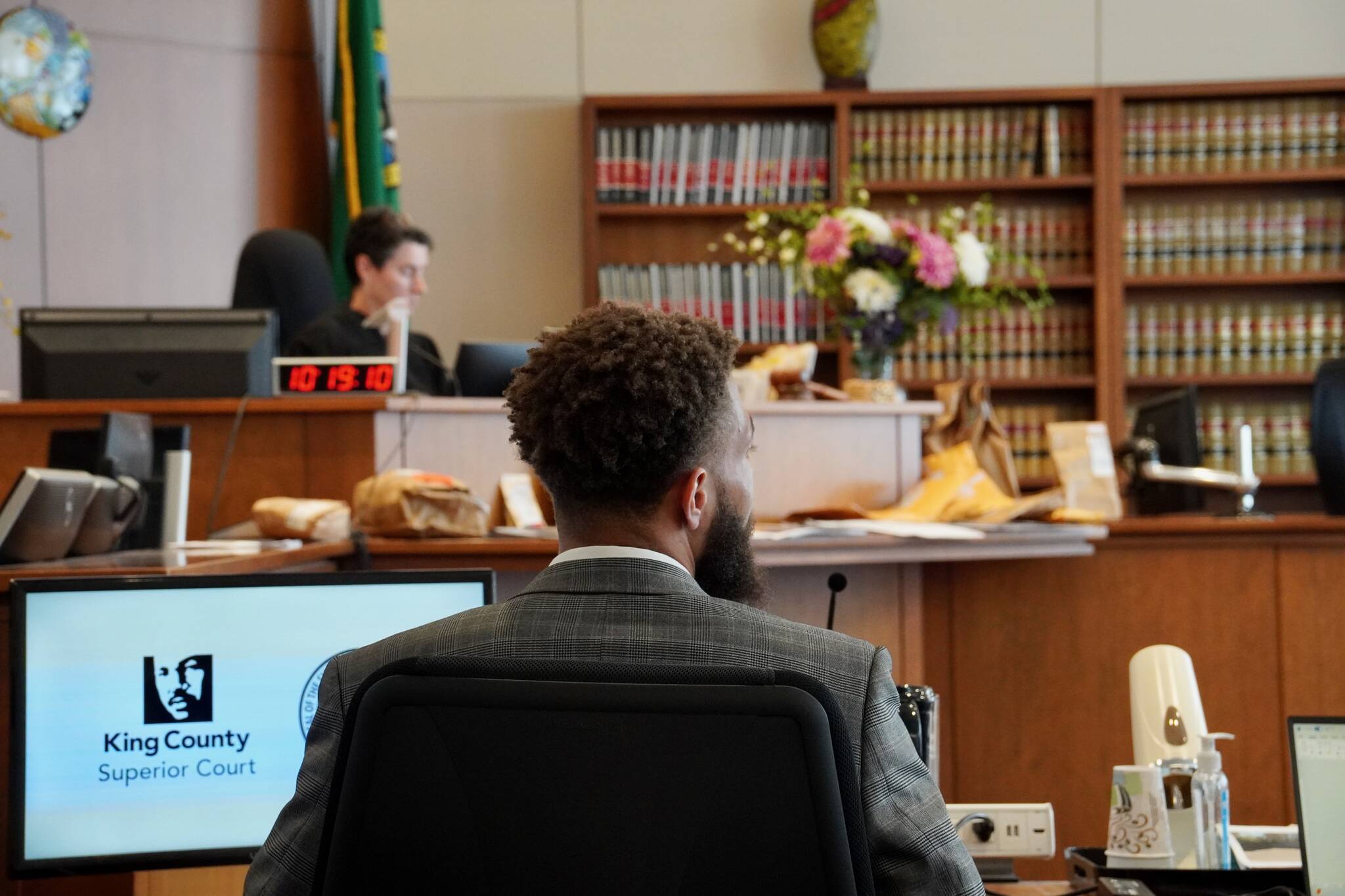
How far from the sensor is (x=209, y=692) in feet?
4.72

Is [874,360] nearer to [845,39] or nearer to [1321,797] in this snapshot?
[845,39]

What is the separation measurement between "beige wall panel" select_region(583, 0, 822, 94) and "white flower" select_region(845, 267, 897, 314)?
186cm

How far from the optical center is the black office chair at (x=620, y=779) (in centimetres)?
82

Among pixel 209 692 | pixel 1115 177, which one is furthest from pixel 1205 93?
pixel 209 692

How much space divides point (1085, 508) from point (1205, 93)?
88.4 inches

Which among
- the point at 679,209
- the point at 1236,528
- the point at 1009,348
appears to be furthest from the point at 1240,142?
the point at 1236,528

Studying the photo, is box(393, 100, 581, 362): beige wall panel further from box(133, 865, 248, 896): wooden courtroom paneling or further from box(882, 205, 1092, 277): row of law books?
box(133, 865, 248, 896): wooden courtroom paneling

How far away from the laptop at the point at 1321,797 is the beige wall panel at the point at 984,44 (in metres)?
3.85

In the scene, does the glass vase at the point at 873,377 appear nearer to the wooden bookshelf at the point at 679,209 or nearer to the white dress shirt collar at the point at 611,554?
the wooden bookshelf at the point at 679,209

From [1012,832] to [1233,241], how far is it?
383cm

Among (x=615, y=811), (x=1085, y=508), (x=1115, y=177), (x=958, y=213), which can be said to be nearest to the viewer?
(x=615, y=811)

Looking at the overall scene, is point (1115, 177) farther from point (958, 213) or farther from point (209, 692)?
point (209, 692)

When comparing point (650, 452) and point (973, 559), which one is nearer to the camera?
point (650, 452)

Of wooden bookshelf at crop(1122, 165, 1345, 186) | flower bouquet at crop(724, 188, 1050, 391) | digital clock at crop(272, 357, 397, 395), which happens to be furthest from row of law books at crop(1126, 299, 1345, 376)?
digital clock at crop(272, 357, 397, 395)
